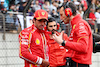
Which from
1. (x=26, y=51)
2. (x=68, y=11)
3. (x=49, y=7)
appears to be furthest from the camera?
(x=49, y=7)

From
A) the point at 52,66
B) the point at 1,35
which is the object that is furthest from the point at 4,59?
the point at 52,66

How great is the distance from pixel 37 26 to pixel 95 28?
163 inches

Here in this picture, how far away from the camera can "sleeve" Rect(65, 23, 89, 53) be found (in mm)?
2969

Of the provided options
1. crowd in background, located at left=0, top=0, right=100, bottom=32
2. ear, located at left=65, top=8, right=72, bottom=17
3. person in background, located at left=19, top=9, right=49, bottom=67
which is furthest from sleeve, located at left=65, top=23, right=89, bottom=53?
crowd in background, located at left=0, top=0, right=100, bottom=32

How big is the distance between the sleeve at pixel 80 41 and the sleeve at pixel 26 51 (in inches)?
19.5

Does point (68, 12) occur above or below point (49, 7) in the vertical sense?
below

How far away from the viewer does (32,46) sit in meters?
3.21

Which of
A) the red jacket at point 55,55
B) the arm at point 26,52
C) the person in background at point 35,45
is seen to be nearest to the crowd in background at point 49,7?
the red jacket at point 55,55

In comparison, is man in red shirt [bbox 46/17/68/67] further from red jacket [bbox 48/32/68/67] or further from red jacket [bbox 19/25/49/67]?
red jacket [bbox 19/25/49/67]

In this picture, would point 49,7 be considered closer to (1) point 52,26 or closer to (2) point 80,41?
(1) point 52,26

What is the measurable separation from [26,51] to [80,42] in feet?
2.56

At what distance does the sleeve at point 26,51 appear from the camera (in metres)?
3.09

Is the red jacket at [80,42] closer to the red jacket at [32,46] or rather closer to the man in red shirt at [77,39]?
the man in red shirt at [77,39]

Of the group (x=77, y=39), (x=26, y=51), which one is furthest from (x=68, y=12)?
(x=26, y=51)
